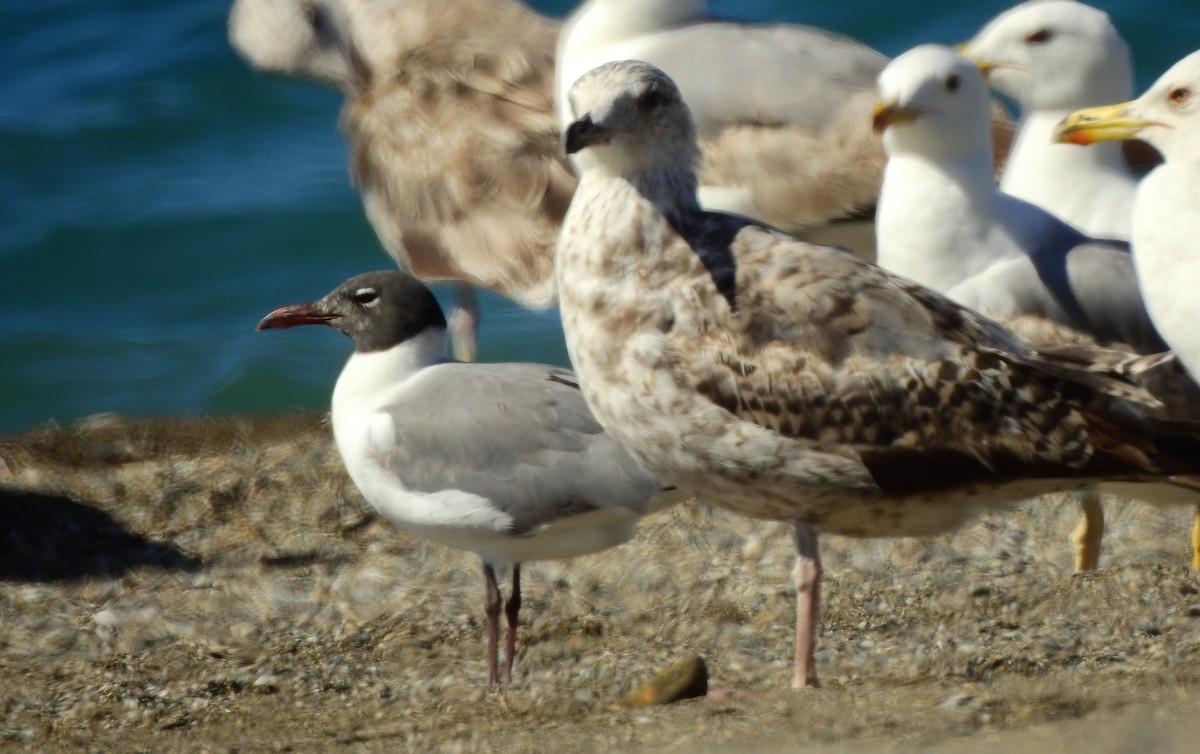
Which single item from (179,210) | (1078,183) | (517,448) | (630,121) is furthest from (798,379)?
(179,210)

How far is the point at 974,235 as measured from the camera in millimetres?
5082

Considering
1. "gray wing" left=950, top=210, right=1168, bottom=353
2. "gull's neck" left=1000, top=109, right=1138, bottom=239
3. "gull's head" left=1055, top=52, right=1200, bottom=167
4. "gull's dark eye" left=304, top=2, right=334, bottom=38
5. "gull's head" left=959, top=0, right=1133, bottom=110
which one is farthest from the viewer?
"gull's dark eye" left=304, top=2, right=334, bottom=38

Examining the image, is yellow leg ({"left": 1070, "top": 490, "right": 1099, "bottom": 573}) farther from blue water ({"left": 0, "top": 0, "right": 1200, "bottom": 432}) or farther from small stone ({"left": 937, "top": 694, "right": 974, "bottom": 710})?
blue water ({"left": 0, "top": 0, "right": 1200, "bottom": 432})

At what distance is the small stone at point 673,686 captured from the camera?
Answer: 12.4 ft

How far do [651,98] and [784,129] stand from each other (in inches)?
86.6

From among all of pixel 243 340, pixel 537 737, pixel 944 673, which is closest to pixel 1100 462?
pixel 944 673

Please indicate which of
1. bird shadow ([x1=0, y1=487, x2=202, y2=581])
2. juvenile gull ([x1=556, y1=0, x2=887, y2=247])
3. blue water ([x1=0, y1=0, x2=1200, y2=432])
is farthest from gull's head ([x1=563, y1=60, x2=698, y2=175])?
blue water ([x1=0, y1=0, x2=1200, y2=432])

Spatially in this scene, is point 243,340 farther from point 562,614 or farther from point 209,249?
point 562,614

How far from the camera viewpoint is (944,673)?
12.7 ft

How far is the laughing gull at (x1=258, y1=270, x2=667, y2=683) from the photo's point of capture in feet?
15.0

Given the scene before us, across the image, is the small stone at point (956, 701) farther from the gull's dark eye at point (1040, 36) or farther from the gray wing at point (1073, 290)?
the gull's dark eye at point (1040, 36)

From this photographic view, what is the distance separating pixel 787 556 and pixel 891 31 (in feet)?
28.9

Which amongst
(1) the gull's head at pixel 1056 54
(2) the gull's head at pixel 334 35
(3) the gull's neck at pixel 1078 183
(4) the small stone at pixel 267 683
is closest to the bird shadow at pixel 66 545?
(4) the small stone at pixel 267 683

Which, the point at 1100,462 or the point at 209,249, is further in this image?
the point at 209,249
